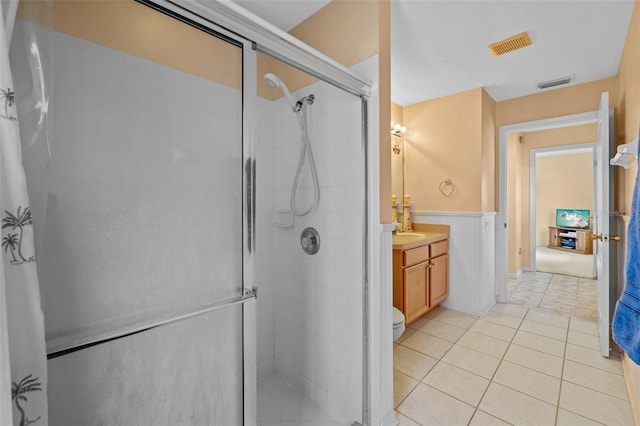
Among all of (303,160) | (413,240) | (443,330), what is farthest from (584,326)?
(303,160)

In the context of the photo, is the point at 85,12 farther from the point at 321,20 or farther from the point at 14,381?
the point at 321,20

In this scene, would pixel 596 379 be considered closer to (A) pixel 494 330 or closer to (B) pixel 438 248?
(A) pixel 494 330

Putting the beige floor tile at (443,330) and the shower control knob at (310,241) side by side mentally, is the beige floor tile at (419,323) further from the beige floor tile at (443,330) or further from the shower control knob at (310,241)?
the shower control knob at (310,241)

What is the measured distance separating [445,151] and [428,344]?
79.8 inches

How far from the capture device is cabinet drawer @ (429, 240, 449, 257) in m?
2.88

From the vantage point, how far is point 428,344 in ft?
8.04

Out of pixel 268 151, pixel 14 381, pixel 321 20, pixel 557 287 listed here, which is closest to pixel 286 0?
pixel 321 20

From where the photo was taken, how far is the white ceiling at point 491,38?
179 centimetres

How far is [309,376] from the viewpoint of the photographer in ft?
5.96

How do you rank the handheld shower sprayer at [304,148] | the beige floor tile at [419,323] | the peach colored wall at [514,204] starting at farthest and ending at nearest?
the peach colored wall at [514,204]
the beige floor tile at [419,323]
the handheld shower sprayer at [304,148]

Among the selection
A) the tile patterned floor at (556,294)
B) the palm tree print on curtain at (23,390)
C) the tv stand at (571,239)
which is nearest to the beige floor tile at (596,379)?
the tile patterned floor at (556,294)

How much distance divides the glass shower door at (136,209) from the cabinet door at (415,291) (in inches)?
68.8

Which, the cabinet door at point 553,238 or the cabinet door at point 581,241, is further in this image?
the cabinet door at point 553,238

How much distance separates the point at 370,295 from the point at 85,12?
61.5 inches
